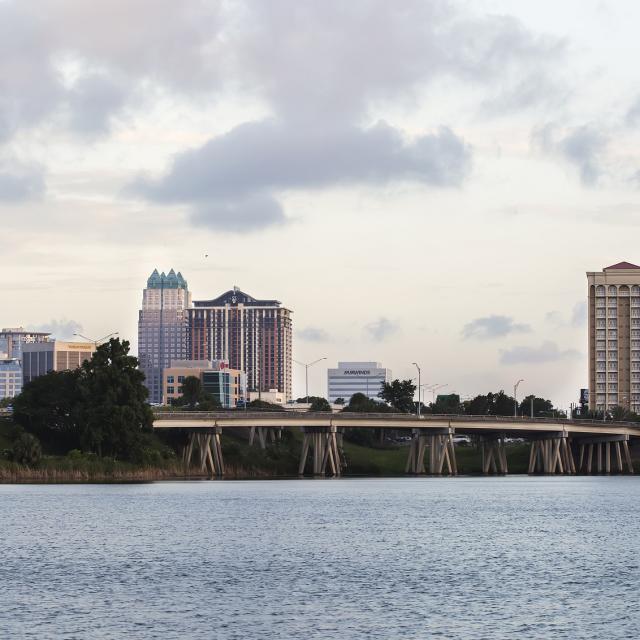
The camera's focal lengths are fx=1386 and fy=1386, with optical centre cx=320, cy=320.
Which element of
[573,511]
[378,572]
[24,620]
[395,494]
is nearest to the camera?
[24,620]

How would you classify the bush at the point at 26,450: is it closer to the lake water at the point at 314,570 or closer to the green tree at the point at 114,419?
the green tree at the point at 114,419

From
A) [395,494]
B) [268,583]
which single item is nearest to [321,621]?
[268,583]

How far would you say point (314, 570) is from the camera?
80.9 meters

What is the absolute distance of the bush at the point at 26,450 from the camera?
181 metres

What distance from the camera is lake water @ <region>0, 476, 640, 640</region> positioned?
61375 mm

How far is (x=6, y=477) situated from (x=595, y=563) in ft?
377

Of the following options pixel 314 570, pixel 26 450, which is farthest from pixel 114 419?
pixel 314 570

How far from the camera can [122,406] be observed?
198m

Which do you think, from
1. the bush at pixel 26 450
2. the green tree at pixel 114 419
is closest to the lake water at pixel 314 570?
the bush at pixel 26 450

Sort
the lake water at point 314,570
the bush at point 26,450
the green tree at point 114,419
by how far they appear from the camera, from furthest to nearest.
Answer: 1. the green tree at point 114,419
2. the bush at point 26,450
3. the lake water at point 314,570

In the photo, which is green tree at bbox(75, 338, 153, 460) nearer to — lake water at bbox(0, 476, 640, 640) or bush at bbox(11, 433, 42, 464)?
bush at bbox(11, 433, 42, 464)

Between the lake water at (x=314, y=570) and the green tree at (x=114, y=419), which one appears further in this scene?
the green tree at (x=114, y=419)

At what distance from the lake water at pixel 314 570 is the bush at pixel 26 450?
37741 millimetres

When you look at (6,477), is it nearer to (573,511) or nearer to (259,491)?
(259,491)
